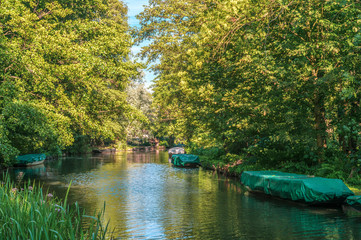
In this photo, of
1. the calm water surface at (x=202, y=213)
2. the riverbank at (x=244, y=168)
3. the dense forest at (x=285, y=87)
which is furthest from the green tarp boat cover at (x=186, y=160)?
the calm water surface at (x=202, y=213)

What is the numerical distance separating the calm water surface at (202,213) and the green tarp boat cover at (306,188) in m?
0.48

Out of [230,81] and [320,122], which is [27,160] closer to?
[230,81]

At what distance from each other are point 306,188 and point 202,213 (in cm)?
482

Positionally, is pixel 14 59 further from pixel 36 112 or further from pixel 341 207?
pixel 341 207

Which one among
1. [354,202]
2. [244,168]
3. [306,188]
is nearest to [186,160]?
[244,168]

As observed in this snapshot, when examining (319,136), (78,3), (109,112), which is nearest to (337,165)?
(319,136)

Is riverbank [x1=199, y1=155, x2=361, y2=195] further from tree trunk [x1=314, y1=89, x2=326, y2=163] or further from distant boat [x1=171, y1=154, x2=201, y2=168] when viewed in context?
tree trunk [x1=314, y1=89, x2=326, y2=163]

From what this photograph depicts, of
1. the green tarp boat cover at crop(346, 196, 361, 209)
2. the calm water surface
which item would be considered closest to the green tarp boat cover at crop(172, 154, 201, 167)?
the calm water surface

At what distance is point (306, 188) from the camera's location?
16016mm

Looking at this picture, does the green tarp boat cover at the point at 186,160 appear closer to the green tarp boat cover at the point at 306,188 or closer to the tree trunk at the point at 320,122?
the tree trunk at the point at 320,122

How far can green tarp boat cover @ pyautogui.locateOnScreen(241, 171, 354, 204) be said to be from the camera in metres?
15.4

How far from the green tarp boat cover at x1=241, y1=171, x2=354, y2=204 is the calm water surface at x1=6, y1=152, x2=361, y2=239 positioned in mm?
480

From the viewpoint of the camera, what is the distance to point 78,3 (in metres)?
24.9

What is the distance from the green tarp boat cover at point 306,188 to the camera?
15.4 m
